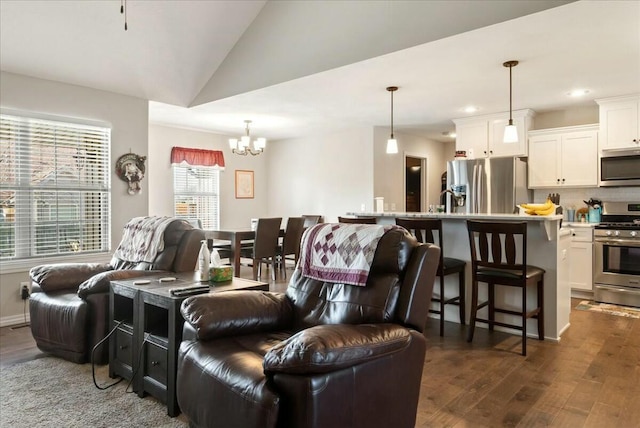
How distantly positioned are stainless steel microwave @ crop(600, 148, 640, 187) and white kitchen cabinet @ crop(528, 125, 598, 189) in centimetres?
11

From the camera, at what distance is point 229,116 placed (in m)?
6.03

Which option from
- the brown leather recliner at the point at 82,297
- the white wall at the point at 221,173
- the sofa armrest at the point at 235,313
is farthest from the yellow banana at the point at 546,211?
the white wall at the point at 221,173

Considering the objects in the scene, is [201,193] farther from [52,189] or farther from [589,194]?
[589,194]

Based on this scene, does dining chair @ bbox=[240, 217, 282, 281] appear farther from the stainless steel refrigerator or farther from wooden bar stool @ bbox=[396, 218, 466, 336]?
the stainless steel refrigerator

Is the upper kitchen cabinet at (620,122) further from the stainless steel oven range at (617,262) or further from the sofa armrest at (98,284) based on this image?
A: the sofa armrest at (98,284)

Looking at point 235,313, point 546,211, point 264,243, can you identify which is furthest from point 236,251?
point 546,211

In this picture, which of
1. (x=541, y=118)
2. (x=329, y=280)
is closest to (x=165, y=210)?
(x=329, y=280)

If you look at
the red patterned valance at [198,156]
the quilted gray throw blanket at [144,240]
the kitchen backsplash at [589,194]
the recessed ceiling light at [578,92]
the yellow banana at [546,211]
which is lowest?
the quilted gray throw blanket at [144,240]

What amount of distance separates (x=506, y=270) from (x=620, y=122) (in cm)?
296

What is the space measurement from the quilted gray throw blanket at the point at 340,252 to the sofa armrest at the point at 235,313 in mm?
264

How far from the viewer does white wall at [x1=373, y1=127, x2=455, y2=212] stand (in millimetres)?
6832

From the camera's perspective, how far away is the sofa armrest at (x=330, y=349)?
59.1 inches

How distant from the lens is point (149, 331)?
2441 mm

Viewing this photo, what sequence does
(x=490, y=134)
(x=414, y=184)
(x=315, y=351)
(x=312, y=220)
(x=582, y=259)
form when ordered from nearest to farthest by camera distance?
(x=315, y=351), (x=582, y=259), (x=490, y=134), (x=312, y=220), (x=414, y=184)
